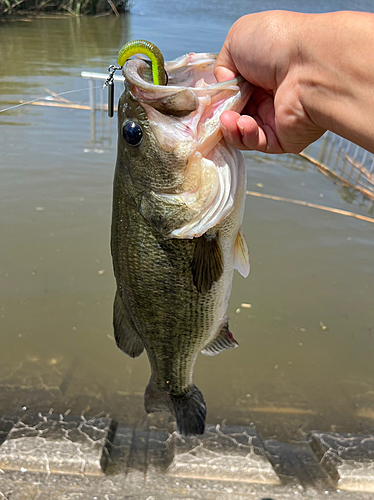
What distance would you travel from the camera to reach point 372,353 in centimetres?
379

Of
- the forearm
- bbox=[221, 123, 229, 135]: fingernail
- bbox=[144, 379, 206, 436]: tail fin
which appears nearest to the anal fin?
bbox=[144, 379, 206, 436]: tail fin

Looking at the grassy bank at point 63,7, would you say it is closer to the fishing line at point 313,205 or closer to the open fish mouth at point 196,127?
the fishing line at point 313,205

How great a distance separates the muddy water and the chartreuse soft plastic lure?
2551 millimetres

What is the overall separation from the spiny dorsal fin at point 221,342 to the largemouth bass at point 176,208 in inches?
3.2

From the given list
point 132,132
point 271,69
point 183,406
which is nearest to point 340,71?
point 271,69

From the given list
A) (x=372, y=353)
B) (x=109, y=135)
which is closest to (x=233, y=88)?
(x=372, y=353)

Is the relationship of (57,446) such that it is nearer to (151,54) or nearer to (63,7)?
(151,54)

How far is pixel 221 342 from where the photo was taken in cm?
186

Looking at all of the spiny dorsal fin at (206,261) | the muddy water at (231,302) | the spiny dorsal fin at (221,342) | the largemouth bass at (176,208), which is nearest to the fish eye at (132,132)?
the largemouth bass at (176,208)

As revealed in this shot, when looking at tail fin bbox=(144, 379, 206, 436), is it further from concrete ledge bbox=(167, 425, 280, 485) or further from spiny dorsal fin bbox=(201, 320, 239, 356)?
concrete ledge bbox=(167, 425, 280, 485)

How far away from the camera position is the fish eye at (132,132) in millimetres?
1410

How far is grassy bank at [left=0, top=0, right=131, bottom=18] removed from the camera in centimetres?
1833

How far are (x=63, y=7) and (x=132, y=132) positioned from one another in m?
24.5

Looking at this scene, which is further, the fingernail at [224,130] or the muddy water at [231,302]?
the muddy water at [231,302]
